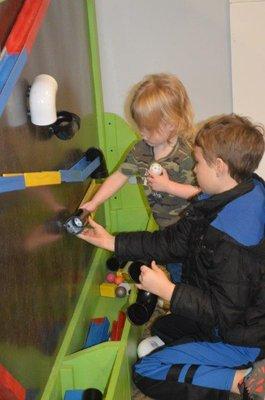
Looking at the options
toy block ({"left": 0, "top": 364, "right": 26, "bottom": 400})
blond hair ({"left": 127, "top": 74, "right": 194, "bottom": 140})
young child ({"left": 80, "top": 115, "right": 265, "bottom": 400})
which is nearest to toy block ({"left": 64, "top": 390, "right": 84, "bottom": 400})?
young child ({"left": 80, "top": 115, "right": 265, "bottom": 400})

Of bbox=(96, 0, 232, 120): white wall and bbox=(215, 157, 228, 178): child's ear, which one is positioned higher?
bbox=(96, 0, 232, 120): white wall

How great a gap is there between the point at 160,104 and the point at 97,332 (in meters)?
0.64

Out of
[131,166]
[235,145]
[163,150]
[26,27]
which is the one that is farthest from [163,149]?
[26,27]

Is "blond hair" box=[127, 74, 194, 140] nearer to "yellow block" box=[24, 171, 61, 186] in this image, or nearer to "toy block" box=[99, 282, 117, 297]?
"yellow block" box=[24, 171, 61, 186]

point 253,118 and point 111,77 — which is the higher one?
point 111,77

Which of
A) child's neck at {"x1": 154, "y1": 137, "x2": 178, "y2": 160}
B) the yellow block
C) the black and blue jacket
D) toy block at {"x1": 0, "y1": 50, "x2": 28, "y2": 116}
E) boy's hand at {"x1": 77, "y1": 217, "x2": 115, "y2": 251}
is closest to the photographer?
toy block at {"x1": 0, "y1": 50, "x2": 28, "y2": 116}

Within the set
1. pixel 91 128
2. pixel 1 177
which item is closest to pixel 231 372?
pixel 1 177

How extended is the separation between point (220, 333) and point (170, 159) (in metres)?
0.50

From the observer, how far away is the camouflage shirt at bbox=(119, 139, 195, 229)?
55.3 inches

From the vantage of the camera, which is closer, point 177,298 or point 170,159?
point 177,298

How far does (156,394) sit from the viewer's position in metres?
1.20

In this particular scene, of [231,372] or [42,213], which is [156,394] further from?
[42,213]

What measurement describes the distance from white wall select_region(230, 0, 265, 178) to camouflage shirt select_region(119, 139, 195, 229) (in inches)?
18.7

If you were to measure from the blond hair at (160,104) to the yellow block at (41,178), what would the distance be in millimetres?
305
